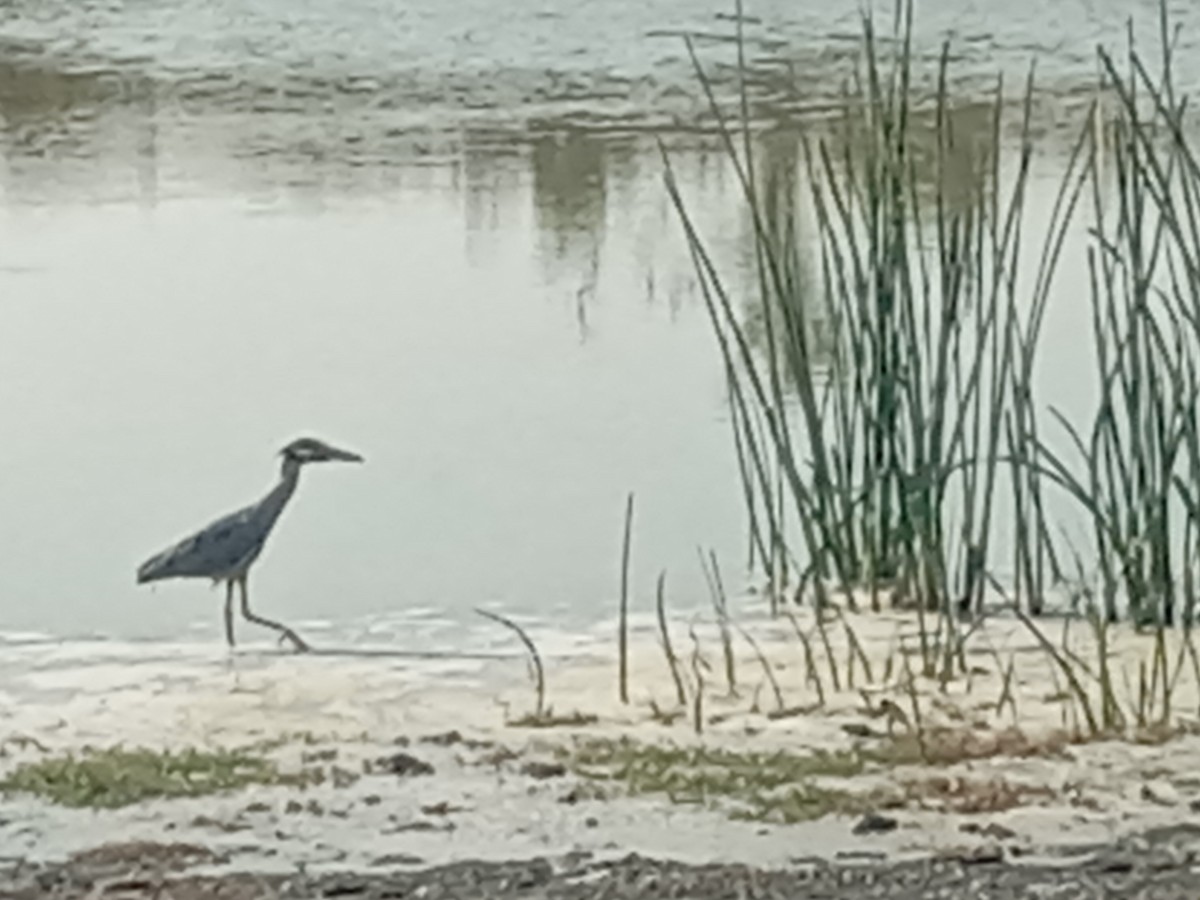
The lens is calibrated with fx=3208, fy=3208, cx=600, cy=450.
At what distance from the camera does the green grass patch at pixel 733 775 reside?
11.3 ft

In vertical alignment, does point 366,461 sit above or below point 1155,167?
below

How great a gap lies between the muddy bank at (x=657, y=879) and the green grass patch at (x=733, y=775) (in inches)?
10.4

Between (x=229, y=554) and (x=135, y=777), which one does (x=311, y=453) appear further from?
(x=135, y=777)

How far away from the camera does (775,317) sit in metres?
6.15

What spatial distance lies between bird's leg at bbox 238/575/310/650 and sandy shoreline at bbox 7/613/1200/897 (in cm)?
7

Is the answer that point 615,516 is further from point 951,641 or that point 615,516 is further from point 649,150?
point 649,150

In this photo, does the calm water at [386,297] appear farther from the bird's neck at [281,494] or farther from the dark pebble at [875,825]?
the dark pebble at [875,825]

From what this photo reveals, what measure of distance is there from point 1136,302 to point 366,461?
1975mm

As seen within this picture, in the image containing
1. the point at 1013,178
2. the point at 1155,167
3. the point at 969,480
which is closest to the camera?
the point at 1155,167

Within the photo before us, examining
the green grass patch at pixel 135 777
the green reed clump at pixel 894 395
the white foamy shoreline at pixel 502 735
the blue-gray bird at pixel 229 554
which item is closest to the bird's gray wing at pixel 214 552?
the blue-gray bird at pixel 229 554

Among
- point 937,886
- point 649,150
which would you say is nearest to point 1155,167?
point 937,886

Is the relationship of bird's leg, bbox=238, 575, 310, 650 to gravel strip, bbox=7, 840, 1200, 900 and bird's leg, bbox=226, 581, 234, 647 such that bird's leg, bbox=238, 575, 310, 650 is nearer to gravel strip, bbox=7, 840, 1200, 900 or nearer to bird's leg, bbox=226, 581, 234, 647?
bird's leg, bbox=226, 581, 234, 647

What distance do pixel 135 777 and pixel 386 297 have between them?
142 inches

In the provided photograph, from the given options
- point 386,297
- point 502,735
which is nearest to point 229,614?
point 502,735
